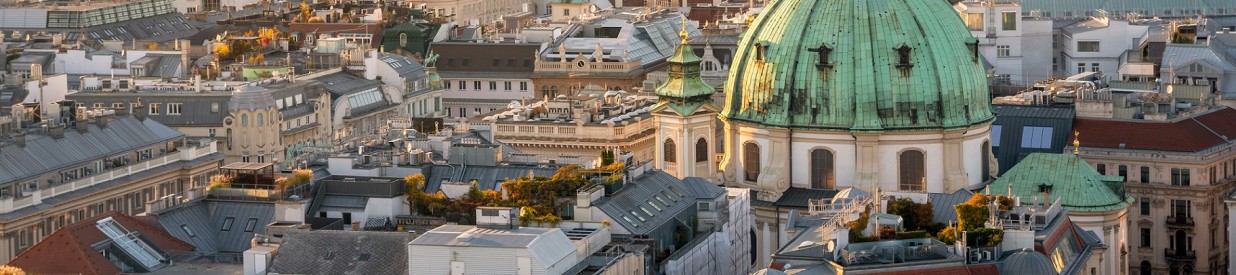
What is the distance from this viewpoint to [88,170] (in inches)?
Answer: 7259

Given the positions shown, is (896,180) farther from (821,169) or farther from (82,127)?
(82,127)

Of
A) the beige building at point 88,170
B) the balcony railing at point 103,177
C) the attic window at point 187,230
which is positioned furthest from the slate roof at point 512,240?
the balcony railing at point 103,177

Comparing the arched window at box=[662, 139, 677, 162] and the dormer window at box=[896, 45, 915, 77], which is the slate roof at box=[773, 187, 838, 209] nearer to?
the dormer window at box=[896, 45, 915, 77]

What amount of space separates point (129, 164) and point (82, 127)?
3393mm

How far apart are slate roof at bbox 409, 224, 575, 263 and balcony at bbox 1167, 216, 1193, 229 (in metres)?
57.3

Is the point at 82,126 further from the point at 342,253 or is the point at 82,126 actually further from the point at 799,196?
the point at 342,253

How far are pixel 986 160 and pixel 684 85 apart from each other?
54.1 ft

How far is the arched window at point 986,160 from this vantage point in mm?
190500

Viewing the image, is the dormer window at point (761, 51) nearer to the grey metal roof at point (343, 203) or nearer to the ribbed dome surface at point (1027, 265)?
the grey metal roof at point (343, 203)

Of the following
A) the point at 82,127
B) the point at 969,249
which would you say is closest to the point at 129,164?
the point at 82,127

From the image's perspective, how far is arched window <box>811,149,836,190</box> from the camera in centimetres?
18750

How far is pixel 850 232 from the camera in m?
153

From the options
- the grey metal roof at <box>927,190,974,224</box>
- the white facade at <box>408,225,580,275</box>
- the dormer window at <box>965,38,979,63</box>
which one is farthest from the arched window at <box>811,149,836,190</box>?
the white facade at <box>408,225,580,275</box>

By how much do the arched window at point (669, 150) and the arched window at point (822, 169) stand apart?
887cm
